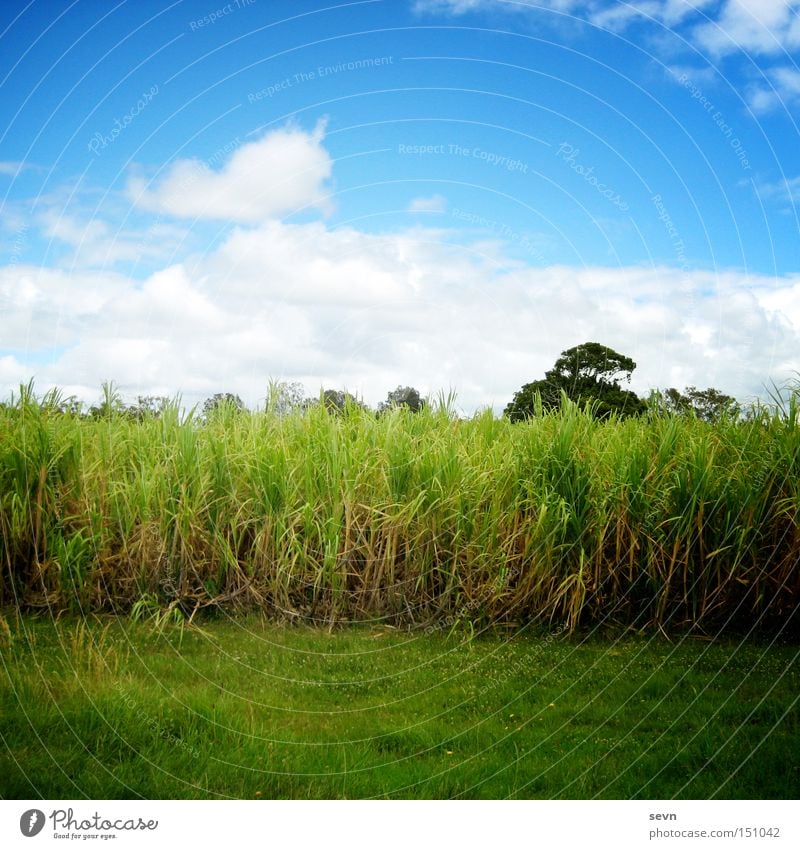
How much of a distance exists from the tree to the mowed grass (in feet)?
5.05

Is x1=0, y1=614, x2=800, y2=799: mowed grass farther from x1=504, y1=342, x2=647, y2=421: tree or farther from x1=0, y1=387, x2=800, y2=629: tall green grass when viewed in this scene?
x1=504, y1=342, x2=647, y2=421: tree

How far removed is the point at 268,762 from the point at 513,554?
88.3 inches

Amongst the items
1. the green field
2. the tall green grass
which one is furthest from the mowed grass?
the tall green grass

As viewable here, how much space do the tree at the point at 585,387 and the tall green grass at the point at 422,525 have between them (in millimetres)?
171

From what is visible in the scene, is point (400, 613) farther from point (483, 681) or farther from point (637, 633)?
point (637, 633)

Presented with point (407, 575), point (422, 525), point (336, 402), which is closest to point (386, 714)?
point (407, 575)

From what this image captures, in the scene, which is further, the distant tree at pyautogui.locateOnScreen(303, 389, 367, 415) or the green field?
the distant tree at pyautogui.locateOnScreen(303, 389, 367, 415)

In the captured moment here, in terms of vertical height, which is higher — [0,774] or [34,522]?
[34,522]

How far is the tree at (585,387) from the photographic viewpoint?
4004 mm

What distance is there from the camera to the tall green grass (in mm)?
4422

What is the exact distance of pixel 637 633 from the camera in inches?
169

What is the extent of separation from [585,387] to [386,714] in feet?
8.01

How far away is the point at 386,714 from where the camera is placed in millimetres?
3201

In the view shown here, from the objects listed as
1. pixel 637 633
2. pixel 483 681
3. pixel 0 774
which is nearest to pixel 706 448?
Answer: pixel 637 633
